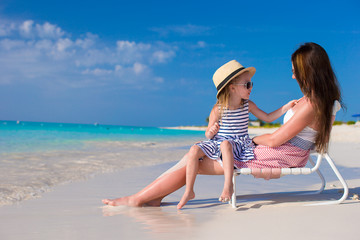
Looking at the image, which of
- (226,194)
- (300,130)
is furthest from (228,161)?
(300,130)

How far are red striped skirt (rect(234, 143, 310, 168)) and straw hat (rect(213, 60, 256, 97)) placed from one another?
743 millimetres

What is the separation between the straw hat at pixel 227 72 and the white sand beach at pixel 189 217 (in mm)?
1232

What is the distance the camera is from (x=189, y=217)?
10.1 feet

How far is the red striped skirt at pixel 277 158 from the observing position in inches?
132

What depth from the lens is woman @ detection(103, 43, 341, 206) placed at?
126 inches

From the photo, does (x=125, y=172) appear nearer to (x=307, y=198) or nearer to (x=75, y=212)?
(x=75, y=212)

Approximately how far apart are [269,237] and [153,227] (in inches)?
35.2

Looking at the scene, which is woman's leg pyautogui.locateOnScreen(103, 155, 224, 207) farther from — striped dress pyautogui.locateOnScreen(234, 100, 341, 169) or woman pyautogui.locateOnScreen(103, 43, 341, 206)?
striped dress pyautogui.locateOnScreen(234, 100, 341, 169)

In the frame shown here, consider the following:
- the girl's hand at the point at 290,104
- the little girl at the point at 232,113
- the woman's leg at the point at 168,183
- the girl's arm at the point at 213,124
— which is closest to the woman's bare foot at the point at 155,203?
the woman's leg at the point at 168,183

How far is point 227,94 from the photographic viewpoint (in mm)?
3504

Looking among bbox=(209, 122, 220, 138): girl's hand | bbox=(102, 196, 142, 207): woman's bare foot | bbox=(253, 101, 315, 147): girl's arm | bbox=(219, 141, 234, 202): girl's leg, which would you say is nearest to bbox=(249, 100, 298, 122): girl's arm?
bbox=(253, 101, 315, 147): girl's arm

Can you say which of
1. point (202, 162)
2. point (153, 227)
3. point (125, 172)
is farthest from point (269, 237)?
point (125, 172)

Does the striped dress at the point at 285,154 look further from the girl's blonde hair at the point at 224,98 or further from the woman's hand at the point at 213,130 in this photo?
the girl's blonde hair at the point at 224,98

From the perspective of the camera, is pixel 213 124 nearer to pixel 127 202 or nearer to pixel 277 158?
pixel 277 158
